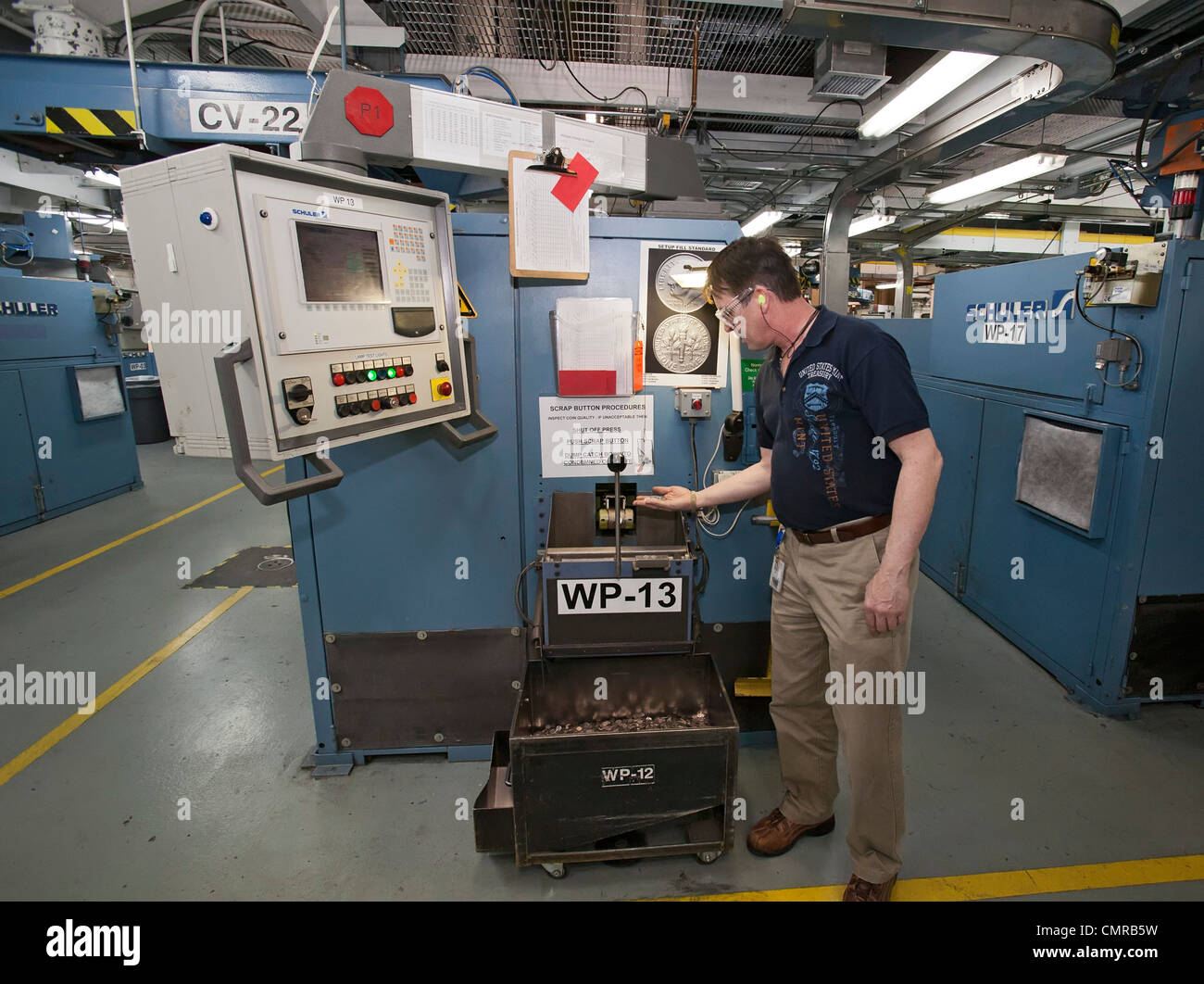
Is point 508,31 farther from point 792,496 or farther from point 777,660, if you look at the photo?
point 777,660

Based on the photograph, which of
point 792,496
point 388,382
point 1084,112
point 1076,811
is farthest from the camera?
point 1084,112

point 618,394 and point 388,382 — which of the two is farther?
point 618,394

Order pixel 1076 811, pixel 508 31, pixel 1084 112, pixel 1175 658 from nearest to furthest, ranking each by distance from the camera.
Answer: pixel 1076 811
pixel 1175 658
pixel 508 31
pixel 1084 112

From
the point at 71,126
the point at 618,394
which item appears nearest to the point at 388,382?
the point at 618,394

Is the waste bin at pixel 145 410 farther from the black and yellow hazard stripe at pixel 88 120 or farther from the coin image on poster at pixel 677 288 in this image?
the coin image on poster at pixel 677 288

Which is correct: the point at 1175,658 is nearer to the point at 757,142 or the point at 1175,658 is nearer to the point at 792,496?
the point at 792,496

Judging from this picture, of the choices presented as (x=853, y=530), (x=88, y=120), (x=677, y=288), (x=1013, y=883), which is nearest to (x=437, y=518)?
(x=677, y=288)

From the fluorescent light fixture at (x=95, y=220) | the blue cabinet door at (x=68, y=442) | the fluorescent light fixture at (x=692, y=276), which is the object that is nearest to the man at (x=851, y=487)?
the fluorescent light fixture at (x=692, y=276)

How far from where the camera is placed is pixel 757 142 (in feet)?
16.3

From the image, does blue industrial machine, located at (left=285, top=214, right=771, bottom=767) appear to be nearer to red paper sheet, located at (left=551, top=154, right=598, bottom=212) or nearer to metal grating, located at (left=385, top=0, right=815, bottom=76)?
red paper sheet, located at (left=551, top=154, right=598, bottom=212)

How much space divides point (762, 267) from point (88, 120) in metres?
2.16

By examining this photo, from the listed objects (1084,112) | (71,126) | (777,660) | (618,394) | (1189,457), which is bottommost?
(777,660)

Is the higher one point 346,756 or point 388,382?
point 388,382

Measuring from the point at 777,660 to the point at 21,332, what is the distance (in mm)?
6016
